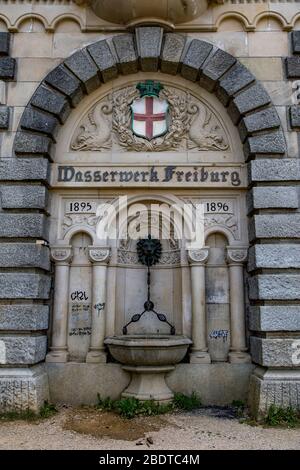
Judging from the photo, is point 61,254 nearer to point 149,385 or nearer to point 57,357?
point 57,357

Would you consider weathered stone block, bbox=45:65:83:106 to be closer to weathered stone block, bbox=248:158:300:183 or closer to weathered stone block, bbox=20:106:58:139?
weathered stone block, bbox=20:106:58:139

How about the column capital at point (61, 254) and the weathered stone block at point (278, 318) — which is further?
the column capital at point (61, 254)

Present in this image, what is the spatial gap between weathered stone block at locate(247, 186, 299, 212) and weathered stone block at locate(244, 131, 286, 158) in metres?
0.70

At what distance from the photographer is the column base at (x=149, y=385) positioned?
709cm

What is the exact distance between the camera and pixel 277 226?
7289 mm

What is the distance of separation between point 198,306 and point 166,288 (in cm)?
85

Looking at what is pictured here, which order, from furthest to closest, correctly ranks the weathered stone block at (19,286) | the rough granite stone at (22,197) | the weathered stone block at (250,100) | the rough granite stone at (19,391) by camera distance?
the weathered stone block at (250,100)
the rough granite stone at (22,197)
the weathered stone block at (19,286)
the rough granite stone at (19,391)

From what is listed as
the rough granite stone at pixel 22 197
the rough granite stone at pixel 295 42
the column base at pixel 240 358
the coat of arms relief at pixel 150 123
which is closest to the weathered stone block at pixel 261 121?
the coat of arms relief at pixel 150 123

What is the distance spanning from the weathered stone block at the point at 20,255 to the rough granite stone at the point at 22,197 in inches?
28.7

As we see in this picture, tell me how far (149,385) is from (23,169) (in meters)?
4.61

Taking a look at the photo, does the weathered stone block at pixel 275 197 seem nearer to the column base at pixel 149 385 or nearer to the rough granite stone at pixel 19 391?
the column base at pixel 149 385

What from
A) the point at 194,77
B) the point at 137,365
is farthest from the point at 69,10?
the point at 137,365

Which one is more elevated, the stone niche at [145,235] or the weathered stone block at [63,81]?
the weathered stone block at [63,81]
